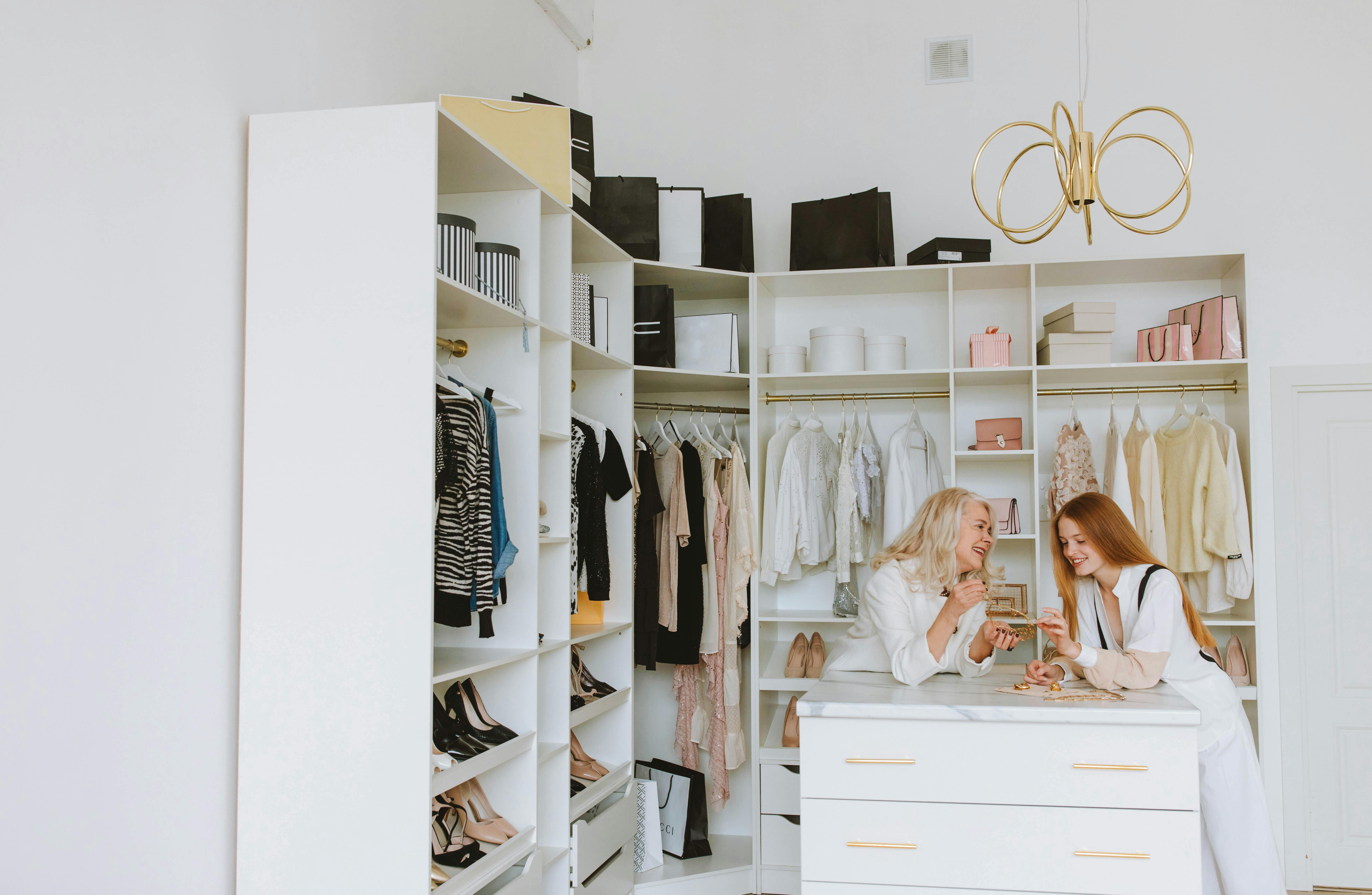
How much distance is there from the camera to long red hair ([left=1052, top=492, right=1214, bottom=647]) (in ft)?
9.39

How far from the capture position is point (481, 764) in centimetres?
269

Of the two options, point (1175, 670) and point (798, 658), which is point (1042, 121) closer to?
point (798, 658)

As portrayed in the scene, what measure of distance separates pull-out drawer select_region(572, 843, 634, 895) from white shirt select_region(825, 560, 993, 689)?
3.88ft

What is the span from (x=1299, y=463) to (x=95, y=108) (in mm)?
4708

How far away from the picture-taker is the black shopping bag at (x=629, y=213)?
424 centimetres

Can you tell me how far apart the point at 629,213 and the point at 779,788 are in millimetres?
2541

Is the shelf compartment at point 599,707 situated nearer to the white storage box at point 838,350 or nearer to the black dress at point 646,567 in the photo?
the black dress at point 646,567

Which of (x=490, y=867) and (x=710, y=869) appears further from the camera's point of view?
(x=710, y=869)

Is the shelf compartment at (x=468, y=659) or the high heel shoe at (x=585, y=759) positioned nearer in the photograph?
the shelf compartment at (x=468, y=659)

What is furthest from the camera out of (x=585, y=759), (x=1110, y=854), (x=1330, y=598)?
(x=1330, y=598)

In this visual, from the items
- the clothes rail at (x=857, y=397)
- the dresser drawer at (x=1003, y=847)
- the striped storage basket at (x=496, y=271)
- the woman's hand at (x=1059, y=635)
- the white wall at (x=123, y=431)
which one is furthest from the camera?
the clothes rail at (x=857, y=397)

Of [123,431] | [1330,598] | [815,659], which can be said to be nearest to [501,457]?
[123,431]

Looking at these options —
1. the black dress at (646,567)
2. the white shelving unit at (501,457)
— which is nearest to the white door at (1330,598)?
the white shelving unit at (501,457)

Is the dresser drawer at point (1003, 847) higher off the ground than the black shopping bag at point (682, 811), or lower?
higher
